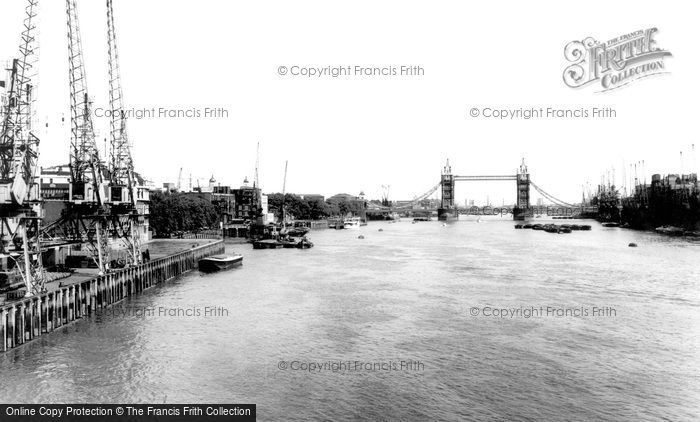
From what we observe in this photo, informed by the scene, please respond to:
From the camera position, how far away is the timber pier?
2498 centimetres

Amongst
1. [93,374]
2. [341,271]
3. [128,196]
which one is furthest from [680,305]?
[128,196]

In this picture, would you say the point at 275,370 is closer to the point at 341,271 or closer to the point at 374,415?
the point at 374,415

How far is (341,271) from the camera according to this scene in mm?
57438

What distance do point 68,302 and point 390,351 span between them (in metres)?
17.4

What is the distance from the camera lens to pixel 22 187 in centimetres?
2911

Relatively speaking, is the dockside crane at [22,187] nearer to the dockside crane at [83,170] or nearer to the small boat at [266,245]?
the dockside crane at [83,170]

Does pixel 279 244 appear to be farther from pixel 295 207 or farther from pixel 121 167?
pixel 295 207

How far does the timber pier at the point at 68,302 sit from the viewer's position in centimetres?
2498

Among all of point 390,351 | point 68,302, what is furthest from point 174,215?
point 390,351

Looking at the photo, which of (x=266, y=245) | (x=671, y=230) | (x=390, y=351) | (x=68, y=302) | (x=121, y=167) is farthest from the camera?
(x=671, y=230)

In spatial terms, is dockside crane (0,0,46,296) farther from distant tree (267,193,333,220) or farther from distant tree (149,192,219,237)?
distant tree (267,193,333,220)

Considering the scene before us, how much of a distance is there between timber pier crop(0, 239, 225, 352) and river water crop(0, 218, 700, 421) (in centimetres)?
79

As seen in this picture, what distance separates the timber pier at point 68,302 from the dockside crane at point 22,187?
152cm

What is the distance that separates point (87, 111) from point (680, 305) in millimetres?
44190
